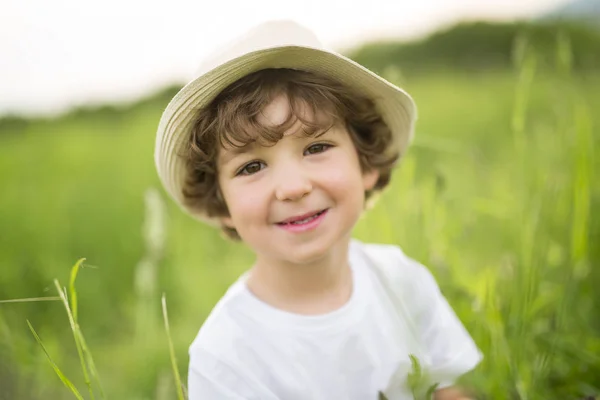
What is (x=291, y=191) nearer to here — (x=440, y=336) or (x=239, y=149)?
(x=239, y=149)

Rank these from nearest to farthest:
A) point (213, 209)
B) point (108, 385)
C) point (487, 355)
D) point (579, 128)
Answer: point (213, 209)
point (487, 355)
point (579, 128)
point (108, 385)

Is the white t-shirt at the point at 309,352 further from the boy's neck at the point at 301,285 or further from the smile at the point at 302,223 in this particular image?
the smile at the point at 302,223

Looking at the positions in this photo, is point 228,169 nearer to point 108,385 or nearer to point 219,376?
point 219,376

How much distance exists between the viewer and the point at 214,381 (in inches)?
51.4

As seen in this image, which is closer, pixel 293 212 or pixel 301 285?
pixel 293 212

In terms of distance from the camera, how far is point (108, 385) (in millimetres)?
2090

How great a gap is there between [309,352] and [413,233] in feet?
2.41

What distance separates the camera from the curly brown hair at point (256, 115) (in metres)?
1.28

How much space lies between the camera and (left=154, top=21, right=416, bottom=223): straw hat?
1260mm

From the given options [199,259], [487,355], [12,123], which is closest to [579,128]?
[487,355]

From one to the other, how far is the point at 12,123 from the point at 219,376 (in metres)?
2.16

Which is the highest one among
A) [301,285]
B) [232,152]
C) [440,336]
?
[232,152]

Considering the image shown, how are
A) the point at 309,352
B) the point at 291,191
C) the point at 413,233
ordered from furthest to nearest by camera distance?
the point at 413,233 → the point at 309,352 → the point at 291,191

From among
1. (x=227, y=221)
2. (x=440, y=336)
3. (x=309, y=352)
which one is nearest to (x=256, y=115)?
(x=227, y=221)
